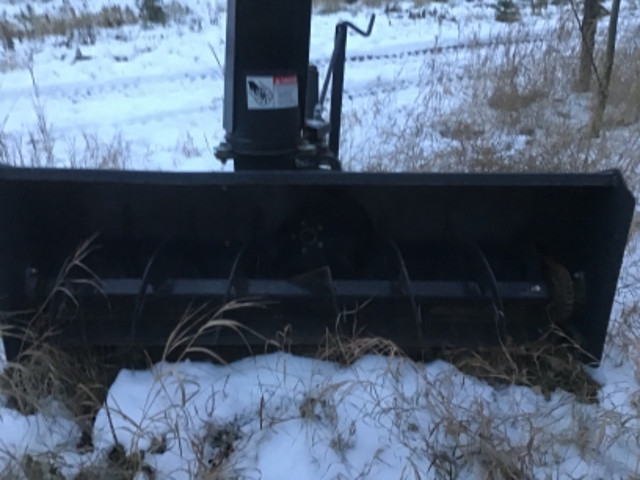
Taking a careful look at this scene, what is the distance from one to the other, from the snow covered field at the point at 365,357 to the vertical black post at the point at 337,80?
125cm

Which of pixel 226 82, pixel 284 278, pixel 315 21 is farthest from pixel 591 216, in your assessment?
pixel 315 21

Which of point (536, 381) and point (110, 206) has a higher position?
point (110, 206)

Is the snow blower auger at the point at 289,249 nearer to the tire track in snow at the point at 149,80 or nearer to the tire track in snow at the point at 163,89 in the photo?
the tire track in snow at the point at 163,89

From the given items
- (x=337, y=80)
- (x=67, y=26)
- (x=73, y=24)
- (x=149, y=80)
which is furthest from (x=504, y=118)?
(x=73, y=24)

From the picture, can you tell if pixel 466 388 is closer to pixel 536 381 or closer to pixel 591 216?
pixel 536 381

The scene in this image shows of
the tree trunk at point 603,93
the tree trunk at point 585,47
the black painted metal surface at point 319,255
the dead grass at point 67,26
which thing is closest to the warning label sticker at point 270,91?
the black painted metal surface at point 319,255

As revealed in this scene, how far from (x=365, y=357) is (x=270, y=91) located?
1.03 metres

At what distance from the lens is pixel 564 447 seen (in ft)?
7.10

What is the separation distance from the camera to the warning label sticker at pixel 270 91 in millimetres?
2463

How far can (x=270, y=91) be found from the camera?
97.5 inches

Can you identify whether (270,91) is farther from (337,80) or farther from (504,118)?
(504,118)

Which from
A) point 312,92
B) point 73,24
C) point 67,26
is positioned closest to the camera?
point 312,92

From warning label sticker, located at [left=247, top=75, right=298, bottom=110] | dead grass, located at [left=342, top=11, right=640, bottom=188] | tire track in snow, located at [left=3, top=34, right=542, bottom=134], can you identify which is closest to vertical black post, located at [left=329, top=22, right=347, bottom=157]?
warning label sticker, located at [left=247, top=75, right=298, bottom=110]

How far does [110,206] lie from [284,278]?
70 cm
